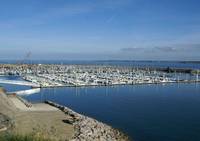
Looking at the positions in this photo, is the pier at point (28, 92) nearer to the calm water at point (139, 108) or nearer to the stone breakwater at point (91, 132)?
A: the calm water at point (139, 108)

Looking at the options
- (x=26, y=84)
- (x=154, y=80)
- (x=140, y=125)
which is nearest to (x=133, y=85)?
(x=154, y=80)

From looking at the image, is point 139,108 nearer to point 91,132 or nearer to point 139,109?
point 139,109

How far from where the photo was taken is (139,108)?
33.6 m

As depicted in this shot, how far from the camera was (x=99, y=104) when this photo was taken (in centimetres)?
3644

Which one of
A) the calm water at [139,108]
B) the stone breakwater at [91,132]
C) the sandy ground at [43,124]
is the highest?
the sandy ground at [43,124]

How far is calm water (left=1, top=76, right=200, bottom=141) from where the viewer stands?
76.1 ft

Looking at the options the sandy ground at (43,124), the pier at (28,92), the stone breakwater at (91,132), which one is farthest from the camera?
the pier at (28,92)

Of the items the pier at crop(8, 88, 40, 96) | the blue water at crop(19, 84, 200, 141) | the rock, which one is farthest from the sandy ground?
the pier at crop(8, 88, 40, 96)

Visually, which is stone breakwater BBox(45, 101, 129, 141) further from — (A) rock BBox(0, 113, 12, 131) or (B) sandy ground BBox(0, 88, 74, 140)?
(A) rock BBox(0, 113, 12, 131)

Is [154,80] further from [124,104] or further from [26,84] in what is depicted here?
[124,104]

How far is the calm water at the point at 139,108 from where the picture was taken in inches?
914

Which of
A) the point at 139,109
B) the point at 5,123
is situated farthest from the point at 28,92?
the point at 5,123

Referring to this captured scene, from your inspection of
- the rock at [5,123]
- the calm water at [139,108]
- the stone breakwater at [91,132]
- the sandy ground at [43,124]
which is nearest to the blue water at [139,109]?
the calm water at [139,108]

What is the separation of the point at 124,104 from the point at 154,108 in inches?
155
